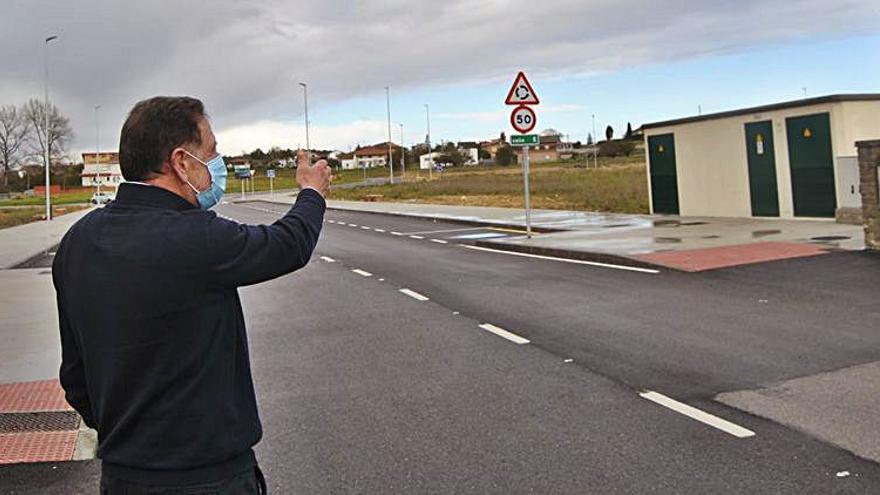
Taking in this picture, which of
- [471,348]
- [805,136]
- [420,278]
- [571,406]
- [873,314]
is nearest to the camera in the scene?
[571,406]

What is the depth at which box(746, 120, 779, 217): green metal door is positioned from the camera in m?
20.1

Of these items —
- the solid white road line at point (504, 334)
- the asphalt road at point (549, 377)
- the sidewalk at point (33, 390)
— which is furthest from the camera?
the solid white road line at point (504, 334)

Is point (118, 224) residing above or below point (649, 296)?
above

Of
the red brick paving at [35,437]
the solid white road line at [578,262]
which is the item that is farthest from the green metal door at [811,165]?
the red brick paving at [35,437]

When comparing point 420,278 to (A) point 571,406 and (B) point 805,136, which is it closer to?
(A) point 571,406

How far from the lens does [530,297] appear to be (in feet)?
37.1

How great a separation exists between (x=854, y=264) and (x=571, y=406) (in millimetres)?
7972

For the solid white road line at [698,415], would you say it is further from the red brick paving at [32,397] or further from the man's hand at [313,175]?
the red brick paving at [32,397]

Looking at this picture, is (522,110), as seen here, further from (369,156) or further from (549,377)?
(369,156)

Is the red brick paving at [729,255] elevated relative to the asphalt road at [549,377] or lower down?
elevated

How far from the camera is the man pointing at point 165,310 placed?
2.33 m

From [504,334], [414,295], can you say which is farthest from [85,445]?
[414,295]

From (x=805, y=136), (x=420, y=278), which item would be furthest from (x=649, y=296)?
(x=805, y=136)

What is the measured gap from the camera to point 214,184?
9.07 ft
